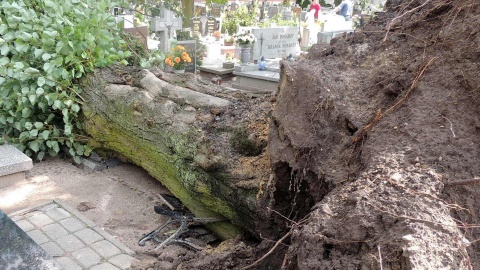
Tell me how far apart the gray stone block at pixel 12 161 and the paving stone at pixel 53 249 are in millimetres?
1345

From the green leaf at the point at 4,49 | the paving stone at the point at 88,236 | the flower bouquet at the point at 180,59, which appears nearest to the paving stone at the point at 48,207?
the paving stone at the point at 88,236

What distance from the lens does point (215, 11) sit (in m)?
16.4

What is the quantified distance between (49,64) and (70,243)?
1969 mm

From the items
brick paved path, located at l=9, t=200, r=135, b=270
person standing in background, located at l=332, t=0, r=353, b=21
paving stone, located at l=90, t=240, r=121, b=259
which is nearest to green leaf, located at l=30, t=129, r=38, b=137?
brick paved path, located at l=9, t=200, r=135, b=270

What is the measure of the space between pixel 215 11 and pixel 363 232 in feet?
52.7

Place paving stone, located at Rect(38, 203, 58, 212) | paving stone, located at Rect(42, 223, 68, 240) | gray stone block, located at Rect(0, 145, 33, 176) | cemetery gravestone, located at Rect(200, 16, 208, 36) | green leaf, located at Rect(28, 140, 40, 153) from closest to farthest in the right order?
paving stone, located at Rect(42, 223, 68, 240) → paving stone, located at Rect(38, 203, 58, 212) → gray stone block, located at Rect(0, 145, 33, 176) → green leaf, located at Rect(28, 140, 40, 153) → cemetery gravestone, located at Rect(200, 16, 208, 36)

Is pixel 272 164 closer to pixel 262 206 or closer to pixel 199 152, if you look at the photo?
pixel 262 206

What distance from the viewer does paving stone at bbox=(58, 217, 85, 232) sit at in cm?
350

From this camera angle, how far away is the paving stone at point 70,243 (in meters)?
3.22

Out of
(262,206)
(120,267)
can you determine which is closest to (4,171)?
(120,267)

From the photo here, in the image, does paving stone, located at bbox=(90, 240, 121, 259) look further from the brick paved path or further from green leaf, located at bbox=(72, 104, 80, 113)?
green leaf, located at bbox=(72, 104, 80, 113)

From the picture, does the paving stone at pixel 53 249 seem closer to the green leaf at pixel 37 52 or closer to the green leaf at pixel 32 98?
the green leaf at pixel 32 98

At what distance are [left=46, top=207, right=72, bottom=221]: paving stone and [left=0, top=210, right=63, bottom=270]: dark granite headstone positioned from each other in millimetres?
525

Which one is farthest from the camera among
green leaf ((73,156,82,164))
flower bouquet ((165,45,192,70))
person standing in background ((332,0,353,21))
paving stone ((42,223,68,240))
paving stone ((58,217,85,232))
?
person standing in background ((332,0,353,21))
